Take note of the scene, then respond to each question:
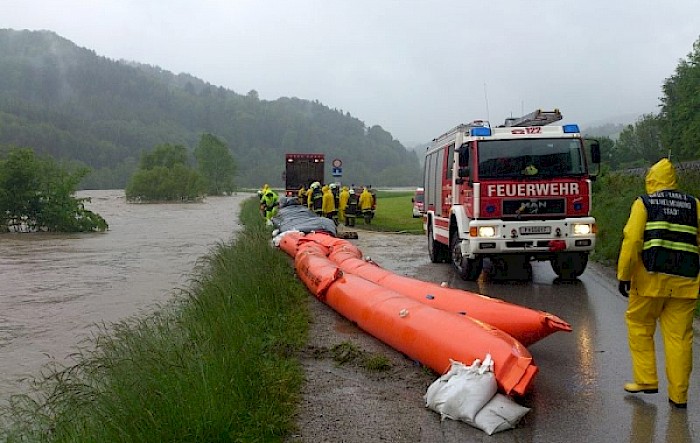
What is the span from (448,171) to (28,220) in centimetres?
2204

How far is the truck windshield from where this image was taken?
433 inches

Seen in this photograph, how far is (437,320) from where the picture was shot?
6195 mm

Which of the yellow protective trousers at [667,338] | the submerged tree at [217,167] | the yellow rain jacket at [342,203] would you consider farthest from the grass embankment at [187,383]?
the submerged tree at [217,167]

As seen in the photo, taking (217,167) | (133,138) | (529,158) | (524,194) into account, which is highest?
(133,138)

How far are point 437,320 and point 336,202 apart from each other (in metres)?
19.7

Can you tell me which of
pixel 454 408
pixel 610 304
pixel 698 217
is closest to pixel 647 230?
pixel 698 217

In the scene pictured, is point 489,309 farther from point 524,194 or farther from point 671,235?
point 524,194

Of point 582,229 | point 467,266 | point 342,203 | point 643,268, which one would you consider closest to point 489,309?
point 643,268

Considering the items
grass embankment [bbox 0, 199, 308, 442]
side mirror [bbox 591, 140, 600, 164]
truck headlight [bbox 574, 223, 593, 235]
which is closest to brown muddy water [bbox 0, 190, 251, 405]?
grass embankment [bbox 0, 199, 308, 442]

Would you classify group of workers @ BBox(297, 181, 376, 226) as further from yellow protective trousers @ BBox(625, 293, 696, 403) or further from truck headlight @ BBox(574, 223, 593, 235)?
yellow protective trousers @ BBox(625, 293, 696, 403)

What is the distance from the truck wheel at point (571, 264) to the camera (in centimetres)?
1173

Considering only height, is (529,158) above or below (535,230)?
above

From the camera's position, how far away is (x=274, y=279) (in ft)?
31.8

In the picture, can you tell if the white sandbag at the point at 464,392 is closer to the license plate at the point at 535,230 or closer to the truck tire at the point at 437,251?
the license plate at the point at 535,230
